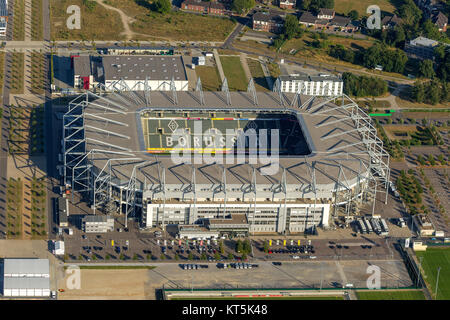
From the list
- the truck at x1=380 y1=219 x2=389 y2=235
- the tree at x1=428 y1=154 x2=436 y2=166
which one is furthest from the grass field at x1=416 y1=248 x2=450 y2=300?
the tree at x1=428 y1=154 x2=436 y2=166

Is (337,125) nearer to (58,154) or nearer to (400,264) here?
(400,264)

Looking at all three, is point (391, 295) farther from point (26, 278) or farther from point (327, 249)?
point (26, 278)

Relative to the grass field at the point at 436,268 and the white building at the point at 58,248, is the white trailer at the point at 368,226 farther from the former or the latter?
the white building at the point at 58,248

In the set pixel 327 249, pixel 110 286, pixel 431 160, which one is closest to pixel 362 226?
pixel 327 249

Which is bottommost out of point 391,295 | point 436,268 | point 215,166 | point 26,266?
point 391,295

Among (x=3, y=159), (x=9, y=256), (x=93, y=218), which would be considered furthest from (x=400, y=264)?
(x=3, y=159)

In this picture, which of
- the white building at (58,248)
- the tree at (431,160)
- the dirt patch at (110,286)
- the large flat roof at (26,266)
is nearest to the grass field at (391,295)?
the dirt patch at (110,286)

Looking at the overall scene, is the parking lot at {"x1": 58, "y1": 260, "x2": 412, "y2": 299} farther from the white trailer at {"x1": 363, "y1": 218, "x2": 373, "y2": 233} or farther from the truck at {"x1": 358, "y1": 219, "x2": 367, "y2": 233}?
the white trailer at {"x1": 363, "y1": 218, "x2": 373, "y2": 233}
